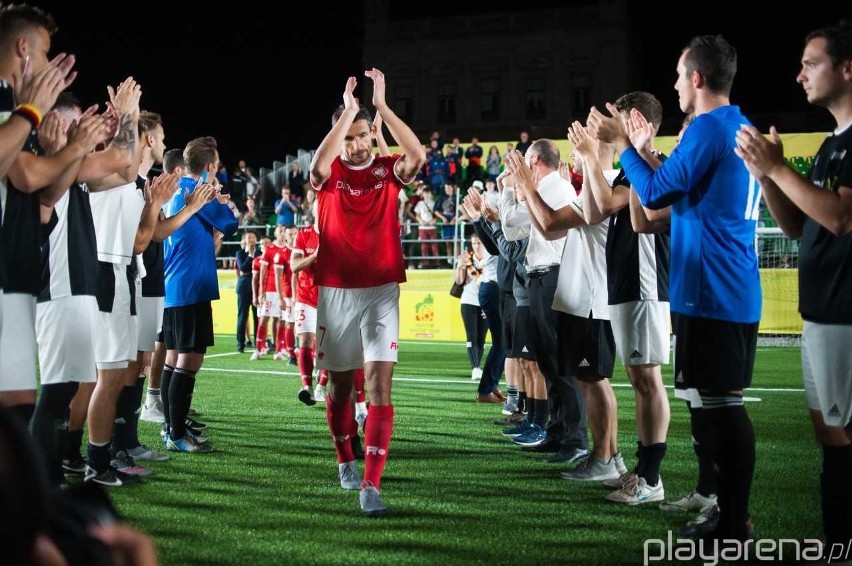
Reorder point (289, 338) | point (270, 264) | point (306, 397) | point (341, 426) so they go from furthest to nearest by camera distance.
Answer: point (270, 264)
point (289, 338)
point (306, 397)
point (341, 426)

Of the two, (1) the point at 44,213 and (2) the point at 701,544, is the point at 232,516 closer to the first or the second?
(1) the point at 44,213

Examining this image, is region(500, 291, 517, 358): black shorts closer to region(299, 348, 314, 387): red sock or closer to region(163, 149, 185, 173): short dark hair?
region(299, 348, 314, 387): red sock

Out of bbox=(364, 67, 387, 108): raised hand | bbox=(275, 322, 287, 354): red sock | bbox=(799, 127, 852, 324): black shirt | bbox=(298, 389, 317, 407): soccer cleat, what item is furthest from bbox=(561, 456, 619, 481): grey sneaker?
bbox=(275, 322, 287, 354): red sock

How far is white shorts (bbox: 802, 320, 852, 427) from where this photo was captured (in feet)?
11.7

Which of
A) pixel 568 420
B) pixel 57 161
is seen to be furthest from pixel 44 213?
pixel 568 420

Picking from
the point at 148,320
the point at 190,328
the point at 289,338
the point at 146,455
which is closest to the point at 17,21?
the point at 148,320

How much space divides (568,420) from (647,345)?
5.98 feet

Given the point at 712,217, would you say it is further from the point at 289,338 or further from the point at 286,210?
the point at 286,210

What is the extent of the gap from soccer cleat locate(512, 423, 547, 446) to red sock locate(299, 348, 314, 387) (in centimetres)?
301

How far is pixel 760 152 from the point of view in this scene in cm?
371

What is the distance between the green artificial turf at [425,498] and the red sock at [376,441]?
24 centimetres

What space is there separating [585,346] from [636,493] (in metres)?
1.25

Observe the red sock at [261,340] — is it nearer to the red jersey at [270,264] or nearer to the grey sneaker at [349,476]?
the red jersey at [270,264]

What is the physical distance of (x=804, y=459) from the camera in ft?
22.0
